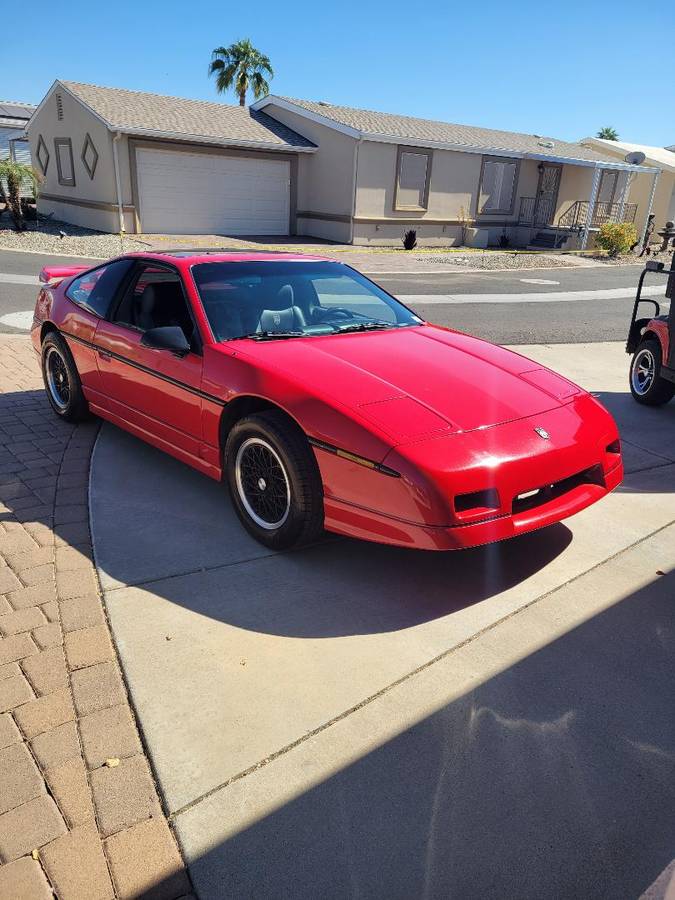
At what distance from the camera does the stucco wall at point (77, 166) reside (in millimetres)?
23000

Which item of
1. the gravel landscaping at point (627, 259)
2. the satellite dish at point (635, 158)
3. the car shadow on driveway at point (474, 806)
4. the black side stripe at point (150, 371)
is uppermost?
the satellite dish at point (635, 158)

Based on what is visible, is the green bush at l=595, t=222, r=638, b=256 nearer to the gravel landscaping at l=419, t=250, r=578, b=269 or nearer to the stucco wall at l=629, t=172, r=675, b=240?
the gravel landscaping at l=419, t=250, r=578, b=269

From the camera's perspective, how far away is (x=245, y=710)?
2.65 metres

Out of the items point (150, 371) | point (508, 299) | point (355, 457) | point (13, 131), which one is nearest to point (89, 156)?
point (508, 299)

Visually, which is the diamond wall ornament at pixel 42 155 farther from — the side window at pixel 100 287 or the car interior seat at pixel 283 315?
the car interior seat at pixel 283 315

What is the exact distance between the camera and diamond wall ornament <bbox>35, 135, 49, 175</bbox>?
89.8ft

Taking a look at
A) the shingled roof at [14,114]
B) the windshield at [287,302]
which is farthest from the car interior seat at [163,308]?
the shingled roof at [14,114]

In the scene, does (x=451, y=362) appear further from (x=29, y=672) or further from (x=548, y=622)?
(x=29, y=672)

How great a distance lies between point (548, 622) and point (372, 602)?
2.76ft

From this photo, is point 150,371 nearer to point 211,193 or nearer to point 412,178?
point 211,193

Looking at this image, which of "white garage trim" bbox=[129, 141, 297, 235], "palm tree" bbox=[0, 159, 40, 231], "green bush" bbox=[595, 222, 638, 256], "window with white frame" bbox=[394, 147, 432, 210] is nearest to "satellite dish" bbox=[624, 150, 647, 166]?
"green bush" bbox=[595, 222, 638, 256]

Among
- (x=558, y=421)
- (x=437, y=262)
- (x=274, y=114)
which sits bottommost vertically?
(x=437, y=262)

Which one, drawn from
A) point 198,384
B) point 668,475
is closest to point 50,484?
point 198,384

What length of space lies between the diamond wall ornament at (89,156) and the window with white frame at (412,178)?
10.7m
